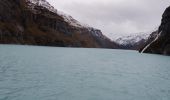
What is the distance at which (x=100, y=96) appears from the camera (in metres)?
32.7

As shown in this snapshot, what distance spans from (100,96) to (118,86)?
8.24m

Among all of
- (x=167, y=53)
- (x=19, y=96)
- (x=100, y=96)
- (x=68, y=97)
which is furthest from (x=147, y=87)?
(x=167, y=53)

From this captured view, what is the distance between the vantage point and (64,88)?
36.1 m

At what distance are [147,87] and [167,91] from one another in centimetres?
344

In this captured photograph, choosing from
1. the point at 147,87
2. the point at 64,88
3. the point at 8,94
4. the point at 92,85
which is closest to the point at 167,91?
the point at 147,87

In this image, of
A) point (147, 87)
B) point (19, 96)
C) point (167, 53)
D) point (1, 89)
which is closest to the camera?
point (19, 96)

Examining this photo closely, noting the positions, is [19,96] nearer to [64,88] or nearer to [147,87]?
[64,88]

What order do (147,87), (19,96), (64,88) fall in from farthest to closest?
(147,87) < (64,88) < (19,96)

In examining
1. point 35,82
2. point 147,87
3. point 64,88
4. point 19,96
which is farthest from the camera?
point 147,87

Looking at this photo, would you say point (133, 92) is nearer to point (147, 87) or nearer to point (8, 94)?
point (147, 87)

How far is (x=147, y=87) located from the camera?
41406mm

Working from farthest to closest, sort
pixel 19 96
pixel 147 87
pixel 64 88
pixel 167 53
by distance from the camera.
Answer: pixel 167 53 → pixel 147 87 → pixel 64 88 → pixel 19 96

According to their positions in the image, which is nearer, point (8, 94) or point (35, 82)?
point (8, 94)

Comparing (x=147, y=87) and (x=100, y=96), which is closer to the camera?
(x=100, y=96)
